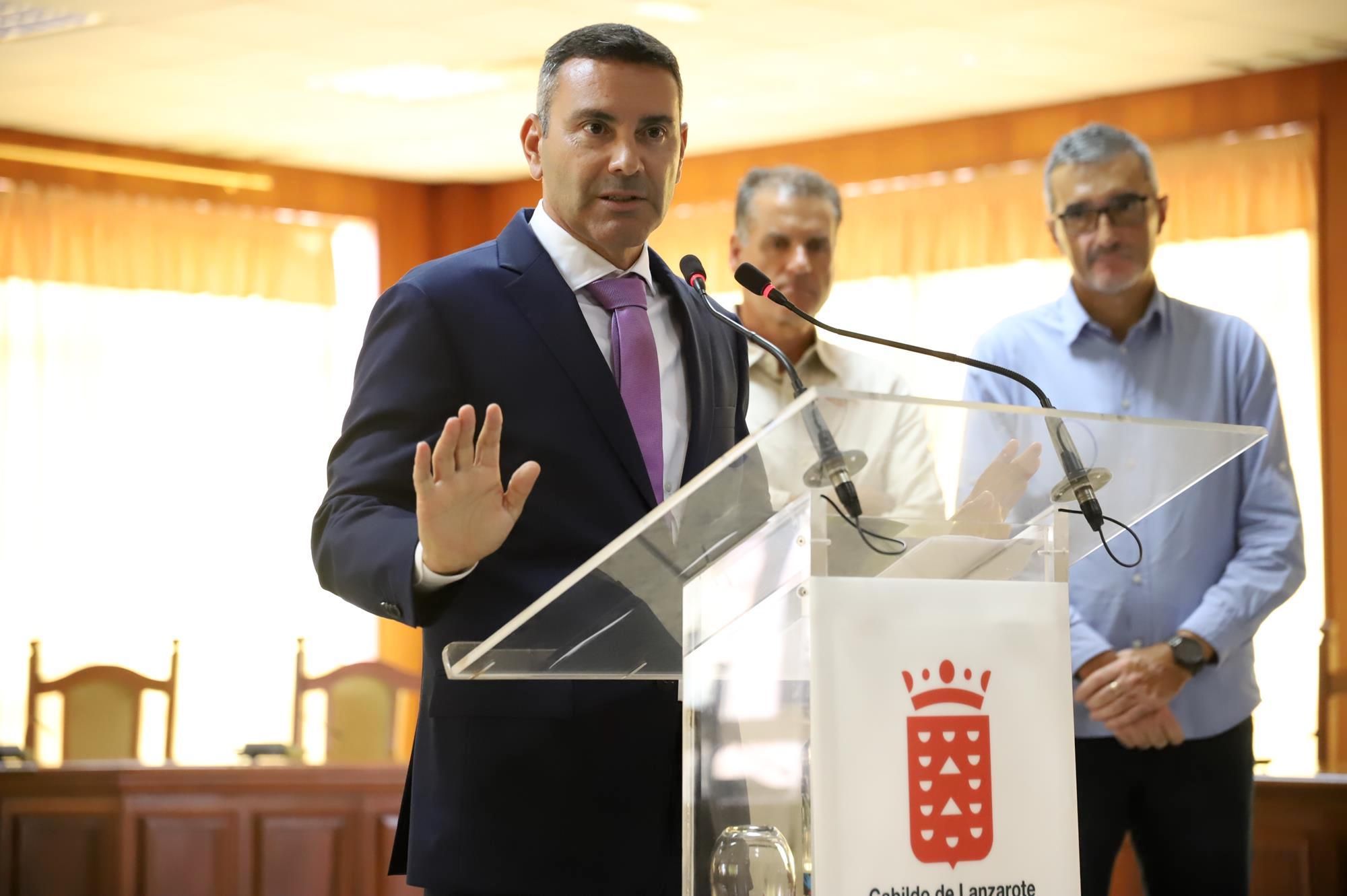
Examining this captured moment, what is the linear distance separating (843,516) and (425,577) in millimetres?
462

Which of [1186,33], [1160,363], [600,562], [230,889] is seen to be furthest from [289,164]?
[600,562]

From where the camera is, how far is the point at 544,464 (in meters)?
1.78

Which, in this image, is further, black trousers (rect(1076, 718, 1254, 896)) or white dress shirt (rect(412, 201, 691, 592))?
black trousers (rect(1076, 718, 1254, 896))

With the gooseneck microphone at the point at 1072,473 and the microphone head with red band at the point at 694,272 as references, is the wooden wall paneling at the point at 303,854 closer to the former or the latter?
the microphone head with red band at the point at 694,272

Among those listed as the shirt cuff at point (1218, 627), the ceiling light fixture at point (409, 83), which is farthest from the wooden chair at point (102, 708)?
the shirt cuff at point (1218, 627)

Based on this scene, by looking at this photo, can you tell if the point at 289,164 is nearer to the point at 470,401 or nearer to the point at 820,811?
the point at 470,401

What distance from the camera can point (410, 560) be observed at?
63.1 inches

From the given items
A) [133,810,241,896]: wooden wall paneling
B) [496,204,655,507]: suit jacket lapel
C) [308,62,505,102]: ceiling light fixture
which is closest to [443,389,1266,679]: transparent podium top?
[496,204,655,507]: suit jacket lapel

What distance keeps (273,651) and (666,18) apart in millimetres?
4014

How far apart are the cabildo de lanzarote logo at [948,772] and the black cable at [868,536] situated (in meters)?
0.11

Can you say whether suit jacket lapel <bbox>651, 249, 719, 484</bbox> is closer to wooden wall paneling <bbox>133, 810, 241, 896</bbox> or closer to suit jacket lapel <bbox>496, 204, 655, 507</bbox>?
suit jacket lapel <bbox>496, 204, 655, 507</bbox>

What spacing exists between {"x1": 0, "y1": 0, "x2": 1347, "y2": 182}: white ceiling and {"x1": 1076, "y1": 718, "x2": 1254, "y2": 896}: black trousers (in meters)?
3.95

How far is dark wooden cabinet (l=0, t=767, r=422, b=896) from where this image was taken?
4176mm

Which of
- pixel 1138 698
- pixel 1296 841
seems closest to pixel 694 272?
pixel 1138 698
